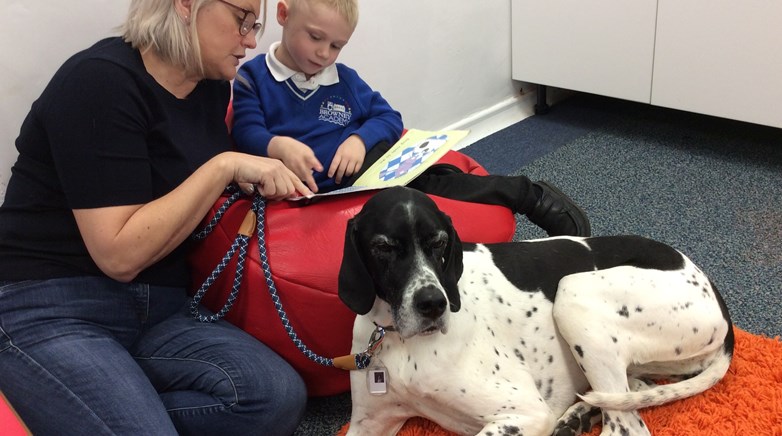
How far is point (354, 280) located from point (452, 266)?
0.82 feet

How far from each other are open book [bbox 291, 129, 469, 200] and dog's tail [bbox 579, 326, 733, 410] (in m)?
0.75

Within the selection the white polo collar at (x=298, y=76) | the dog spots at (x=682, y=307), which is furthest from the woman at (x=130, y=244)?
the dog spots at (x=682, y=307)

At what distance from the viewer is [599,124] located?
409cm

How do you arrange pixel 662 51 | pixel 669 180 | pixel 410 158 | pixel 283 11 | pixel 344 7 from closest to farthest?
1. pixel 410 158
2. pixel 344 7
3. pixel 283 11
4. pixel 669 180
5. pixel 662 51

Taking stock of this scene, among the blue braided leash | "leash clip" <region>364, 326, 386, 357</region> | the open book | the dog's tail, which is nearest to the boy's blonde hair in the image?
the open book

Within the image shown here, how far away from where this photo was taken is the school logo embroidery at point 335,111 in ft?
7.52

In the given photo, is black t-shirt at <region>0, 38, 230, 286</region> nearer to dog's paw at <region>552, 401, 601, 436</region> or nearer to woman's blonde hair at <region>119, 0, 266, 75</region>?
woman's blonde hair at <region>119, 0, 266, 75</region>

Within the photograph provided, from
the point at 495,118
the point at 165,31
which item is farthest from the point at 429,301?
the point at 495,118

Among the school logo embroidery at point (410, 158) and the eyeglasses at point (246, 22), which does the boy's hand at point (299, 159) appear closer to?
the school logo embroidery at point (410, 158)

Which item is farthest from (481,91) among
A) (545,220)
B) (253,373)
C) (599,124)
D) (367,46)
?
(253,373)

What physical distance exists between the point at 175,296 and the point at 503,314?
94 centimetres

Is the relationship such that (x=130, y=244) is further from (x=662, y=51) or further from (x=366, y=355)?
(x=662, y=51)

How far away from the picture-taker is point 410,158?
1.97 meters

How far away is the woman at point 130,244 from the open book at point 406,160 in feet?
0.76
